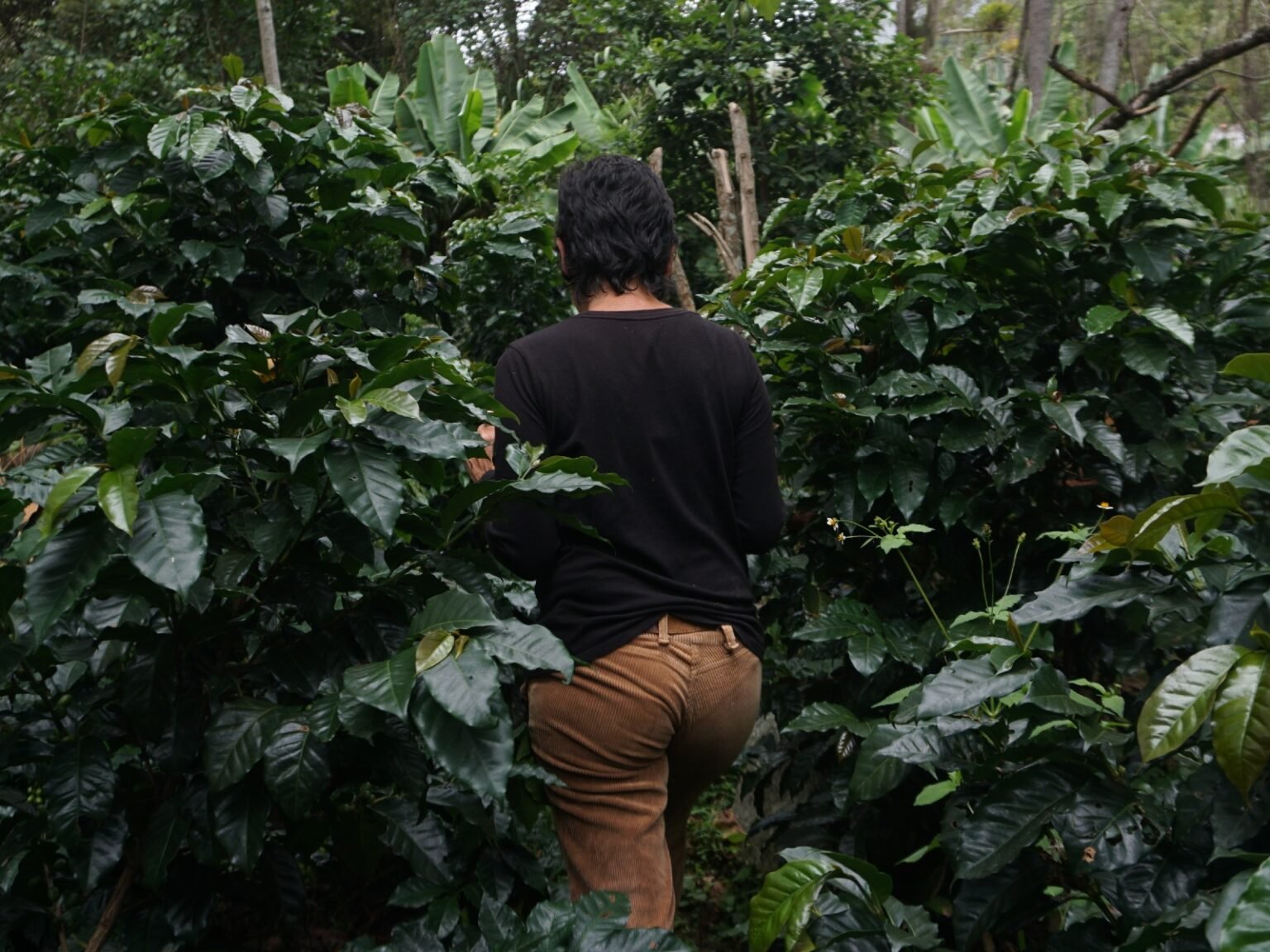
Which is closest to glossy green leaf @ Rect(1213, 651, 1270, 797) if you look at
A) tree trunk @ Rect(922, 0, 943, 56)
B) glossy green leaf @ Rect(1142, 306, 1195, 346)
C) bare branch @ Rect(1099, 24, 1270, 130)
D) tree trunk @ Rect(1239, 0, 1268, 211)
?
glossy green leaf @ Rect(1142, 306, 1195, 346)

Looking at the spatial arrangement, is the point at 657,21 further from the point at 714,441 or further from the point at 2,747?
the point at 2,747

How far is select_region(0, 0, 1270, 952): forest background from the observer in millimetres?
1521

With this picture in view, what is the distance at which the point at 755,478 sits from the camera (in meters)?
2.19

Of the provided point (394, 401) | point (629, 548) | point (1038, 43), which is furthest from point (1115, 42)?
point (394, 401)

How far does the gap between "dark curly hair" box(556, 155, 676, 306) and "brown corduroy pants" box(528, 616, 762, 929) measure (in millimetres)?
631

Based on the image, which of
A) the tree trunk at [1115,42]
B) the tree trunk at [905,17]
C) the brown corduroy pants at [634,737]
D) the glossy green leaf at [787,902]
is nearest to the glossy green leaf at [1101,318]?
the brown corduroy pants at [634,737]

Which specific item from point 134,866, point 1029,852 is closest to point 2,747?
point 134,866

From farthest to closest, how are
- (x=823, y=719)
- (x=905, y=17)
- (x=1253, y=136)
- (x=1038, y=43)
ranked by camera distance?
(x=905, y=17) → (x=1253, y=136) → (x=1038, y=43) → (x=823, y=719)

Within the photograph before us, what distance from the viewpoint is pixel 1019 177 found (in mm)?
2916

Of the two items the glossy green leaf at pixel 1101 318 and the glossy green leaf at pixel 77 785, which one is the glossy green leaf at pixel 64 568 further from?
the glossy green leaf at pixel 1101 318

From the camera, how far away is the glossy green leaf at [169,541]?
1447 mm

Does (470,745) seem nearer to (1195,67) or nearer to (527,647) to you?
(527,647)

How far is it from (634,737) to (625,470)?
18.1 inches

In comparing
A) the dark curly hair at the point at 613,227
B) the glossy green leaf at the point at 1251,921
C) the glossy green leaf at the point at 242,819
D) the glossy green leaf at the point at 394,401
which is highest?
the dark curly hair at the point at 613,227
